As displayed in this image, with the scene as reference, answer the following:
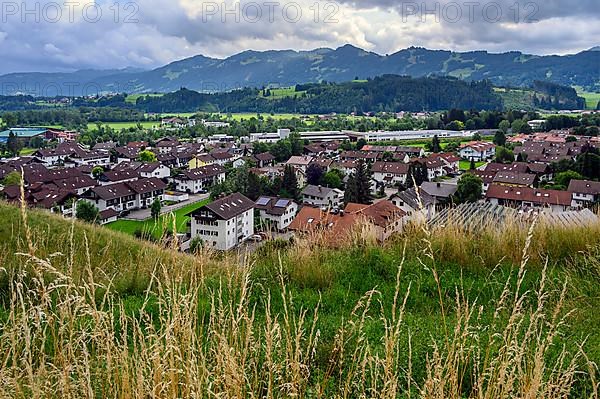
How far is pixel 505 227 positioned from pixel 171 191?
46729 mm

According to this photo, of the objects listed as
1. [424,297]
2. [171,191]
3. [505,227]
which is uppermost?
[505,227]

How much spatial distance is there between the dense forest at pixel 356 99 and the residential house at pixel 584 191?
11141 centimetres

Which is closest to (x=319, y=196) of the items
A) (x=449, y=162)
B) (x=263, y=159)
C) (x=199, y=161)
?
(x=263, y=159)

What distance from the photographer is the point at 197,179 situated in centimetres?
5122

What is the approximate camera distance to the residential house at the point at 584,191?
3402 cm

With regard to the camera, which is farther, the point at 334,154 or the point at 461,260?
the point at 334,154

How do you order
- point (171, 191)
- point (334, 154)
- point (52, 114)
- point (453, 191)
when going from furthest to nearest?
point (52, 114), point (334, 154), point (171, 191), point (453, 191)

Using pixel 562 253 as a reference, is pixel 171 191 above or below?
below

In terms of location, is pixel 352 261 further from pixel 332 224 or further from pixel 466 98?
pixel 466 98

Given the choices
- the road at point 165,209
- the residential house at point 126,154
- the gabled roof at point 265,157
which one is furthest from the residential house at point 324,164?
the residential house at point 126,154

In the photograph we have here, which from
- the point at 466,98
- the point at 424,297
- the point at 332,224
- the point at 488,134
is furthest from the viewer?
the point at 466,98

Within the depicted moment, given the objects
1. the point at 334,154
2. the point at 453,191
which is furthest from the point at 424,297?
the point at 334,154

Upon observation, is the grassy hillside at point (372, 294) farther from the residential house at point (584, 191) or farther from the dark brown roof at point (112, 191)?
the dark brown roof at point (112, 191)

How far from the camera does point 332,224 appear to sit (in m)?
7.06
